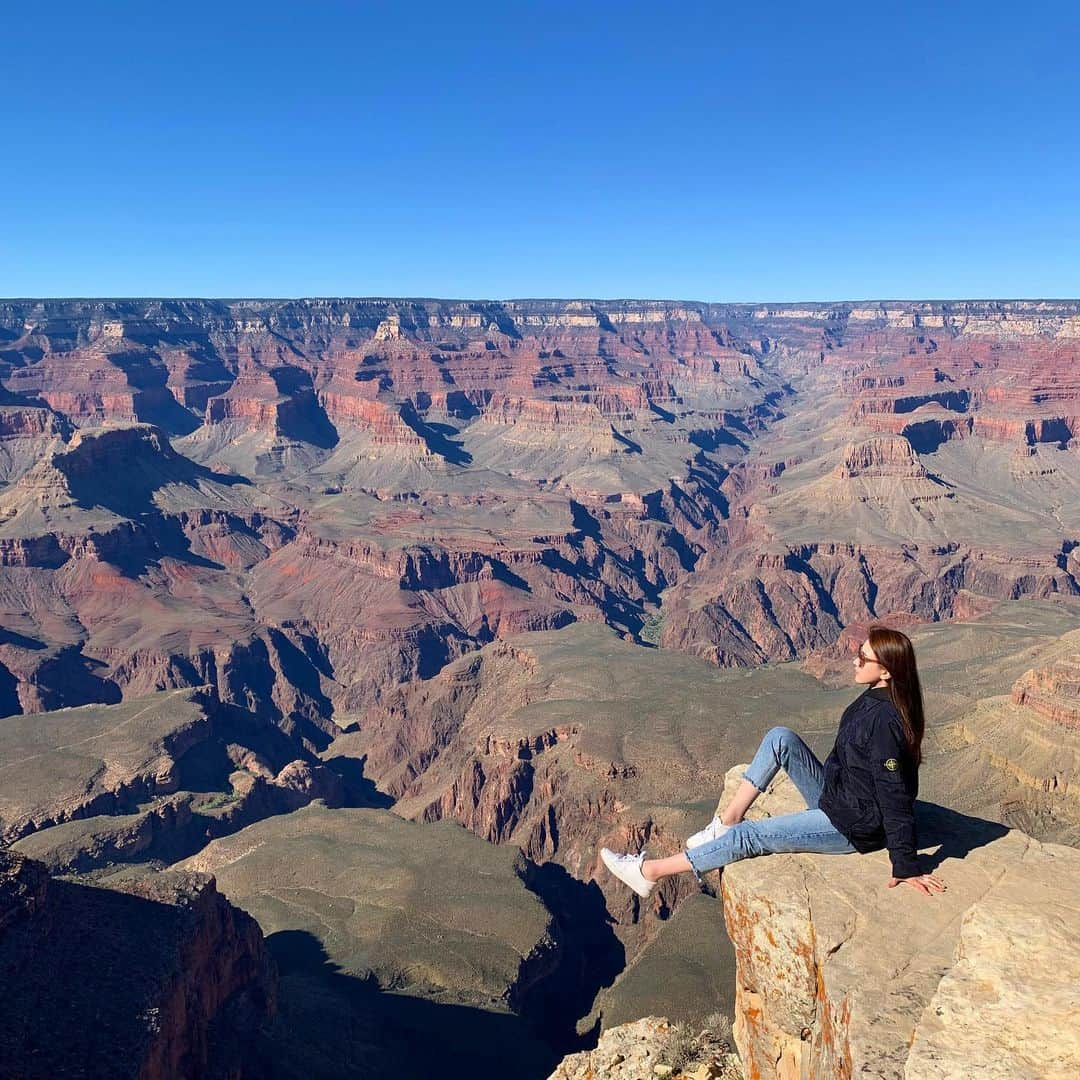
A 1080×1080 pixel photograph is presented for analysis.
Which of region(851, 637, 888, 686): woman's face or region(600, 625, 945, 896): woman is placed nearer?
region(600, 625, 945, 896): woman

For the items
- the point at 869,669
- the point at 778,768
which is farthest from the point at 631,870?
the point at 869,669

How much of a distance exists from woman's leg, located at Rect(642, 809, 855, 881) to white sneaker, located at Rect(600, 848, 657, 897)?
5.97ft

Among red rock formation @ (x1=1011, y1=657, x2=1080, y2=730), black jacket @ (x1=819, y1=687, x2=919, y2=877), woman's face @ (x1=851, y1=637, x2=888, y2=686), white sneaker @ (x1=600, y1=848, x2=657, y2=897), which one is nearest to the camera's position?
black jacket @ (x1=819, y1=687, x2=919, y2=877)

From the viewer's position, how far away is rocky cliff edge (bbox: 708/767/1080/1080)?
31.4 ft

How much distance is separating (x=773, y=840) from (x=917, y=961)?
2.76 metres

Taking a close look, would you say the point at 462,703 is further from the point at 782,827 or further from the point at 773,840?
the point at 782,827

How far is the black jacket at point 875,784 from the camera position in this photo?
12.4 m

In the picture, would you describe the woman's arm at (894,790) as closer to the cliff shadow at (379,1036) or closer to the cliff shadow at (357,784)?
the cliff shadow at (379,1036)

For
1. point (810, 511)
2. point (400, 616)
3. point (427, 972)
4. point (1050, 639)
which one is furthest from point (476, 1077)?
point (810, 511)

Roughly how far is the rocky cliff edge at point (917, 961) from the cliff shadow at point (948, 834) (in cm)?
3

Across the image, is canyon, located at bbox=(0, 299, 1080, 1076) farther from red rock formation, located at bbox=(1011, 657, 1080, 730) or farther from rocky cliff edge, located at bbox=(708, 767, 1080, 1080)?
rocky cliff edge, located at bbox=(708, 767, 1080, 1080)

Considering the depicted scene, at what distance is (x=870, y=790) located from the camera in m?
13.0

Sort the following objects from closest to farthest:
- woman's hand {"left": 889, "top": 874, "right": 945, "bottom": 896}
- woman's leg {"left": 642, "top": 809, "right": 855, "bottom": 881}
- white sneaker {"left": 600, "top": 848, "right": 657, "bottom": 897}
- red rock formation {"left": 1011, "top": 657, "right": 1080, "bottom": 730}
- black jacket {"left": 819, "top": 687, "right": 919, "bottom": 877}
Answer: woman's hand {"left": 889, "top": 874, "right": 945, "bottom": 896}
black jacket {"left": 819, "top": 687, "right": 919, "bottom": 877}
woman's leg {"left": 642, "top": 809, "right": 855, "bottom": 881}
white sneaker {"left": 600, "top": 848, "right": 657, "bottom": 897}
red rock formation {"left": 1011, "top": 657, "right": 1080, "bottom": 730}

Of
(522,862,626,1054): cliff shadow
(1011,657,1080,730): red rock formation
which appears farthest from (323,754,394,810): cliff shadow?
(1011,657,1080,730): red rock formation
